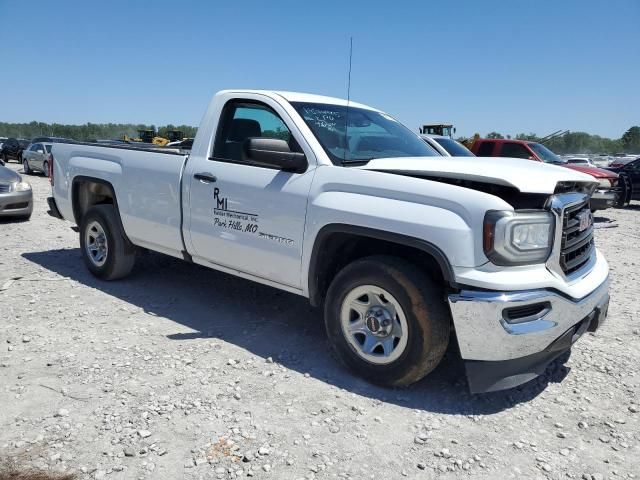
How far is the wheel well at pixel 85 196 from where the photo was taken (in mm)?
5691

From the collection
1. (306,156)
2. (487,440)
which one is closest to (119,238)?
(306,156)

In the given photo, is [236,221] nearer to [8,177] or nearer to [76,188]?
[76,188]

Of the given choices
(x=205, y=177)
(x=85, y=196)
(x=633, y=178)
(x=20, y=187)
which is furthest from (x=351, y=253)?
(x=633, y=178)

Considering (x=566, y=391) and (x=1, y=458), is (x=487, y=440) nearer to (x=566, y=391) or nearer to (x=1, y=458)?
(x=566, y=391)

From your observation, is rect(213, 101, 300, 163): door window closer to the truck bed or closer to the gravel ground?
the truck bed

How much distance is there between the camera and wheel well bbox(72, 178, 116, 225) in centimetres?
569

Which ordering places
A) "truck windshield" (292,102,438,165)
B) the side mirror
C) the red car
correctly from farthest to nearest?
the red car
"truck windshield" (292,102,438,165)
the side mirror

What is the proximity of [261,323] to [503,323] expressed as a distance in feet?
7.49

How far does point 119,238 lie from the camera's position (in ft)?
17.6

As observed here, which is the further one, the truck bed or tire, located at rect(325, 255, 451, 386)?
the truck bed

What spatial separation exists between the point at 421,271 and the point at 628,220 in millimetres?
11386

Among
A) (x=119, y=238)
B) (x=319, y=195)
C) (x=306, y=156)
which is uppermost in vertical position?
(x=306, y=156)

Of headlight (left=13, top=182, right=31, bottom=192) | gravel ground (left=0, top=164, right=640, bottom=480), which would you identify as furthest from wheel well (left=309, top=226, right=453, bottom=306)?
headlight (left=13, top=182, right=31, bottom=192)

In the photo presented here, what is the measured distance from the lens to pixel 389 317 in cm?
331
